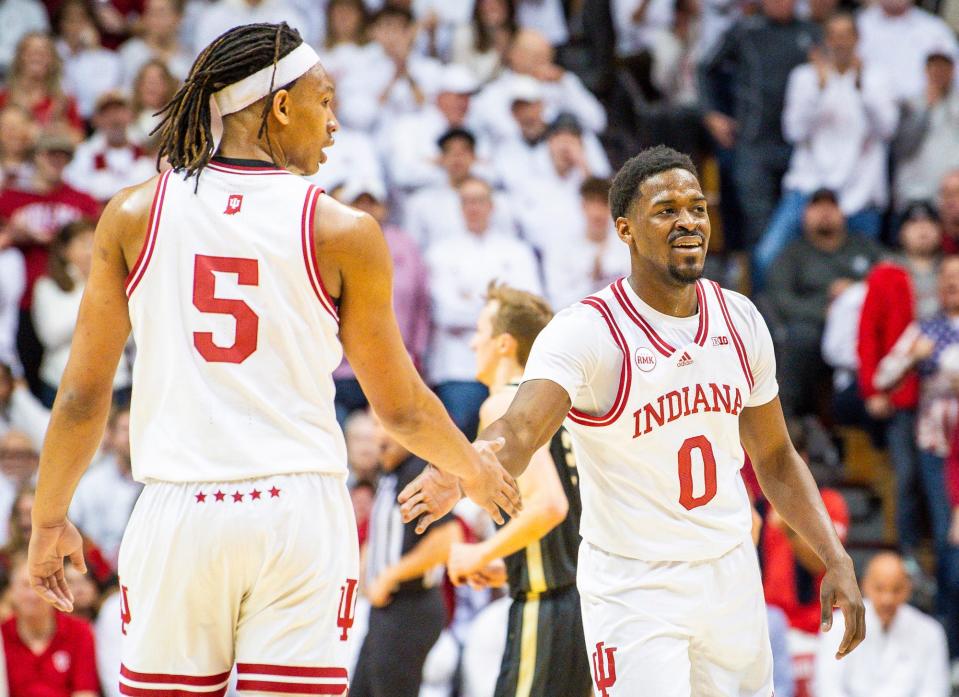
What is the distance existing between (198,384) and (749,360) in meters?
1.90

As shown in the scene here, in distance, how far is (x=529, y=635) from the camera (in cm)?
584

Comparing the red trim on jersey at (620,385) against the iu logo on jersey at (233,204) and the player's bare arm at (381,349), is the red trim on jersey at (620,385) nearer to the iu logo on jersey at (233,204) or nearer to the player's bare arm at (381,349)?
the player's bare arm at (381,349)

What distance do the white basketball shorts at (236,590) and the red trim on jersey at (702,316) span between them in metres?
1.52

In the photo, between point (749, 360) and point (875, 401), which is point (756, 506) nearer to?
point (875, 401)

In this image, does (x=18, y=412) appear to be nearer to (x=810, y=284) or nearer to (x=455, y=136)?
(x=455, y=136)

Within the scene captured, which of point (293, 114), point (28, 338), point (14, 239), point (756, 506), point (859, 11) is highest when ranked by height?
point (859, 11)

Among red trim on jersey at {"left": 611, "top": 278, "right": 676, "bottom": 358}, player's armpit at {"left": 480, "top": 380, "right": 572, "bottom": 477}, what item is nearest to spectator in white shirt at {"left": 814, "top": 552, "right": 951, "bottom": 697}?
red trim on jersey at {"left": 611, "top": 278, "right": 676, "bottom": 358}

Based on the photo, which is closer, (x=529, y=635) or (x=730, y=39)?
(x=529, y=635)

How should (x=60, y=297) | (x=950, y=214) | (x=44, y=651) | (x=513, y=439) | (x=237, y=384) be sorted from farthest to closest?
(x=950, y=214)
(x=60, y=297)
(x=44, y=651)
(x=513, y=439)
(x=237, y=384)

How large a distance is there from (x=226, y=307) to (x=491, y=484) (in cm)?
92

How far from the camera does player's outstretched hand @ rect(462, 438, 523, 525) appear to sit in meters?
4.13

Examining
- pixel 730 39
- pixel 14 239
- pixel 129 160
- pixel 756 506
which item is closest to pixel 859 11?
pixel 730 39

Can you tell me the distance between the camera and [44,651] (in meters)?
8.31

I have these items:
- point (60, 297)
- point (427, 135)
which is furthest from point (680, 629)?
point (427, 135)
